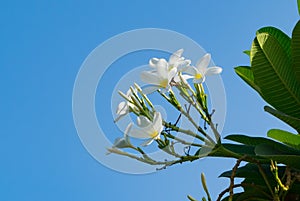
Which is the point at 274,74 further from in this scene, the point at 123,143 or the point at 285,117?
the point at 123,143

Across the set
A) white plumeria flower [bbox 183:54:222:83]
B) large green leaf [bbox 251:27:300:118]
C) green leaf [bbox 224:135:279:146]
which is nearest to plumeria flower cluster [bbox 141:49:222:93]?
white plumeria flower [bbox 183:54:222:83]

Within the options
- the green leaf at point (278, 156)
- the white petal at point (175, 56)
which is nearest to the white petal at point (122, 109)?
the white petal at point (175, 56)

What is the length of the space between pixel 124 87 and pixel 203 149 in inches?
6.4

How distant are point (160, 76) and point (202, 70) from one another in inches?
2.8

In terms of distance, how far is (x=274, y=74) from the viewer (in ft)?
3.20

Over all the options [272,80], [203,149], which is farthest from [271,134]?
[203,149]

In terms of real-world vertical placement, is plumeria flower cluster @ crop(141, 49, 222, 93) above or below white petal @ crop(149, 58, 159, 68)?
below

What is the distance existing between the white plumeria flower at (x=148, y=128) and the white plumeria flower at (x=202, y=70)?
114mm

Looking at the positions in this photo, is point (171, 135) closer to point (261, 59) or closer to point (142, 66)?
point (142, 66)

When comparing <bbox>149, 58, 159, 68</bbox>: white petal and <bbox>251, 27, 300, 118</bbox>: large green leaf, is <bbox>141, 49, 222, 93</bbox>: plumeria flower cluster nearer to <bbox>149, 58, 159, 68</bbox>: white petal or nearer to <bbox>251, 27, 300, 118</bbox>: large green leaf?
<bbox>149, 58, 159, 68</bbox>: white petal

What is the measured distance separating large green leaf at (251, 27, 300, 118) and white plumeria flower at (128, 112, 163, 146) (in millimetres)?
319

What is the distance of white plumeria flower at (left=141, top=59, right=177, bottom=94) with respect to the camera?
783 millimetres

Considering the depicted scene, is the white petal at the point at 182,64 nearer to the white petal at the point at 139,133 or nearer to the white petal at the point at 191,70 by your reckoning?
the white petal at the point at 191,70

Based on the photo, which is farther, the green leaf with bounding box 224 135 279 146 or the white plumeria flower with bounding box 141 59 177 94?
the green leaf with bounding box 224 135 279 146
